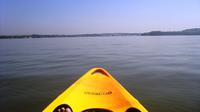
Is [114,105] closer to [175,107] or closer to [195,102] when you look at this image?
[175,107]

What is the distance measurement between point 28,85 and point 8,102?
2383 millimetres

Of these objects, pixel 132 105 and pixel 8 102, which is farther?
pixel 8 102

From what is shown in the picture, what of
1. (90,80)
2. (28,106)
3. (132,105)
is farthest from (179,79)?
(28,106)

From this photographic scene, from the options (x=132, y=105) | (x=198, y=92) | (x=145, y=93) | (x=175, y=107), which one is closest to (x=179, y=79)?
(x=198, y=92)

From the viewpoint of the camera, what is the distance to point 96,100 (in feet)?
19.7

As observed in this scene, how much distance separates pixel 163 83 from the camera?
10.8m

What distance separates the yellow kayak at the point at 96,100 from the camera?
5547 millimetres

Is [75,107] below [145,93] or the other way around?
the other way around

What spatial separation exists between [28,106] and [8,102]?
1055 mm

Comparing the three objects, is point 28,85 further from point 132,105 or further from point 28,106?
point 132,105

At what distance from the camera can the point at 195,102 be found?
798 centimetres

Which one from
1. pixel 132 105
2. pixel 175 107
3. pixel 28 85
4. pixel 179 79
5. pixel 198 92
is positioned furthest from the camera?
pixel 179 79

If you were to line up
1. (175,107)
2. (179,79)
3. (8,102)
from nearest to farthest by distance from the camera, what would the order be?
1. (175,107)
2. (8,102)
3. (179,79)

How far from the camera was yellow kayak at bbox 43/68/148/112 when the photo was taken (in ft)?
18.2
